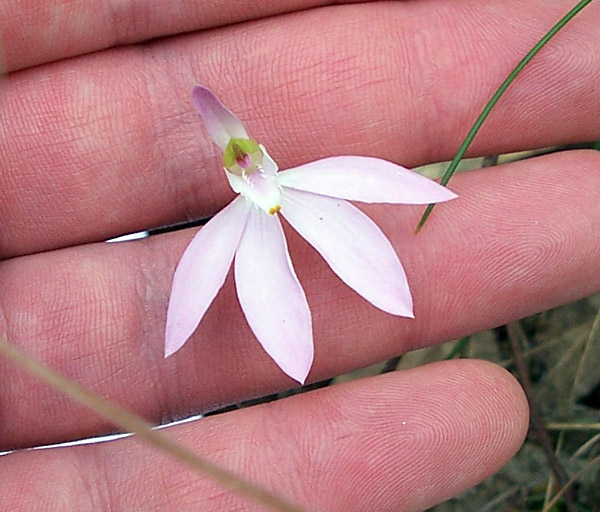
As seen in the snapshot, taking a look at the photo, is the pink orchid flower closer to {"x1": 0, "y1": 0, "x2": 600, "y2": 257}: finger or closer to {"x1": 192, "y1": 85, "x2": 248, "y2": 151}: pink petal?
{"x1": 192, "y1": 85, "x2": 248, "y2": 151}: pink petal

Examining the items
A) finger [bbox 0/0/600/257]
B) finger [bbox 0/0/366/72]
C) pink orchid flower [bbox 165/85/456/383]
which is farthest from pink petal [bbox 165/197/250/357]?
finger [bbox 0/0/366/72]

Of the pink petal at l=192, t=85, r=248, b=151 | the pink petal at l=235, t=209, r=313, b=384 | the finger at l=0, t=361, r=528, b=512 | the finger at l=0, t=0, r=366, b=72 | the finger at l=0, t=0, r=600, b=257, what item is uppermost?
the finger at l=0, t=0, r=366, b=72

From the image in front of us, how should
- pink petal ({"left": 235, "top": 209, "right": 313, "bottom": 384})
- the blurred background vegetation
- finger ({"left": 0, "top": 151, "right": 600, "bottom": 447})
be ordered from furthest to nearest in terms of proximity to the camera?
the blurred background vegetation, finger ({"left": 0, "top": 151, "right": 600, "bottom": 447}), pink petal ({"left": 235, "top": 209, "right": 313, "bottom": 384})

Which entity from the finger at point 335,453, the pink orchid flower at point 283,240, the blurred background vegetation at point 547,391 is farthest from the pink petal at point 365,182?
the blurred background vegetation at point 547,391

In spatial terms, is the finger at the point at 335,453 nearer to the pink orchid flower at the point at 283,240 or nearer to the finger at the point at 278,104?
the pink orchid flower at the point at 283,240

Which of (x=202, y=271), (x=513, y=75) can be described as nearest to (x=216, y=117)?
(x=202, y=271)

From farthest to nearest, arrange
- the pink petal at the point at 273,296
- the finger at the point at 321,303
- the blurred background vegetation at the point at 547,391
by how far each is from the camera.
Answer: the blurred background vegetation at the point at 547,391
the finger at the point at 321,303
the pink petal at the point at 273,296

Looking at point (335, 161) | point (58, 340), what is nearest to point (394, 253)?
point (335, 161)
